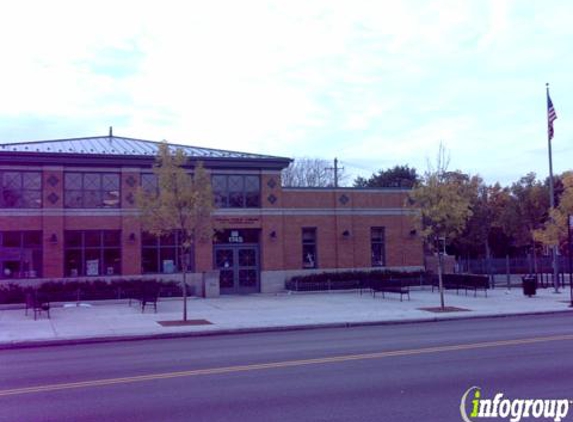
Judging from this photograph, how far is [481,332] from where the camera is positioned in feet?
56.7

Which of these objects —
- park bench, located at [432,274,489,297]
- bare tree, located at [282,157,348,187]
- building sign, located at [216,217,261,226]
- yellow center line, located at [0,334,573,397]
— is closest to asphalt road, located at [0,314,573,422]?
yellow center line, located at [0,334,573,397]

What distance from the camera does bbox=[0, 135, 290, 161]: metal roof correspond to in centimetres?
3216

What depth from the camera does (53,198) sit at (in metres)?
31.0

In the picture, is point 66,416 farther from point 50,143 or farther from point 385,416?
point 50,143

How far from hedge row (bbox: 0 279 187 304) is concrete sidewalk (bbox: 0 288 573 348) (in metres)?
0.61

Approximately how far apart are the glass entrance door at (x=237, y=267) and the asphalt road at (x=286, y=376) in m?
17.0

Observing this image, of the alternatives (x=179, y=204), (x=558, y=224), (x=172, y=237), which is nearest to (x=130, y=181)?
(x=172, y=237)

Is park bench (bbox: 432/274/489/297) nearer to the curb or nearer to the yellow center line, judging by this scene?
the curb

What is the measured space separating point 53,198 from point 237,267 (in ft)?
32.4

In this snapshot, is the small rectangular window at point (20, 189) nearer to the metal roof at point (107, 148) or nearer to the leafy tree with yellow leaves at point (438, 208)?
the metal roof at point (107, 148)

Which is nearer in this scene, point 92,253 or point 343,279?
point 92,253

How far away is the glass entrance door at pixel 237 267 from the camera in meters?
34.3

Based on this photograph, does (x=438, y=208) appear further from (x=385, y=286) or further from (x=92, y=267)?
(x=92, y=267)

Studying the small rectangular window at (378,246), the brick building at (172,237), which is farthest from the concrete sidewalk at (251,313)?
the small rectangular window at (378,246)
